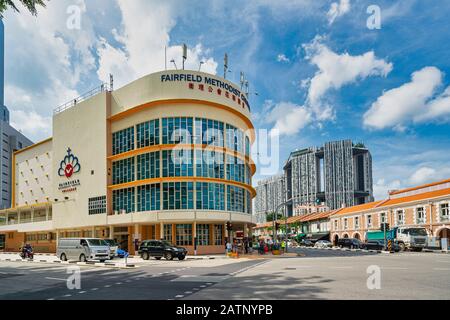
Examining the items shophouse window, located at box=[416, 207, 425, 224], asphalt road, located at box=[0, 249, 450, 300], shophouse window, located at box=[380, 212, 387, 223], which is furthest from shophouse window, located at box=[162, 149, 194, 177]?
shophouse window, located at box=[380, 212, 387, 223]

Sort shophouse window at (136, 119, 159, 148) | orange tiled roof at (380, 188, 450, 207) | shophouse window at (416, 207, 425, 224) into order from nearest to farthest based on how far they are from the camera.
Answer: shophouse window at (136, 119, 159, 148)
orange tiled roof at (380, 188, 450, 207)
shophouse window at (416, 207, 425, 224)

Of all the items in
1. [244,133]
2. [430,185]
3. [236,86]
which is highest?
[236,86]

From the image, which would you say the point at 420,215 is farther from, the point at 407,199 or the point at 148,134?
the point at 148,134

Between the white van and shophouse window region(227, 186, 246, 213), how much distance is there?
16439mm

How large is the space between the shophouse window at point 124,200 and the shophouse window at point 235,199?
10.8 m

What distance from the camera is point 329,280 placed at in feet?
53.5

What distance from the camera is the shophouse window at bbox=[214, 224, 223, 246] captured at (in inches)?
1783

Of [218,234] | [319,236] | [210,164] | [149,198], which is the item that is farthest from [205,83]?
[319,236]

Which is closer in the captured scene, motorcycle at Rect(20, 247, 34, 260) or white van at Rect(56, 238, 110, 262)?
white van at Rect(56, 238, 110, 262)

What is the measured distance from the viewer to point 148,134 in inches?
A: 1777

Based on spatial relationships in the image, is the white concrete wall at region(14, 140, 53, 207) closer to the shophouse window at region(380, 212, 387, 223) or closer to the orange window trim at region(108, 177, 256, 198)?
the orange window trim at region(108, 177, 256, 198)
